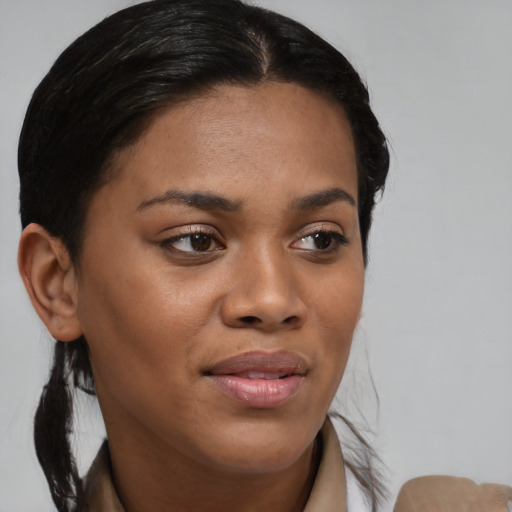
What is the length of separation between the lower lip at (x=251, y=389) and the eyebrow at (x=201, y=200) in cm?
32

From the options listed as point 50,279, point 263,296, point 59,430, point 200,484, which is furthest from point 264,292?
point 59,430

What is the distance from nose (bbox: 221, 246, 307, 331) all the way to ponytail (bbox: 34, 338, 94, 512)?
2.31 feet

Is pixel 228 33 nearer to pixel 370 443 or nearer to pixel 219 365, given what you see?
pixel 219 365

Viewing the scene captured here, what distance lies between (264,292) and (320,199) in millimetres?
254

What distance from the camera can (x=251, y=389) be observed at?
2.50m

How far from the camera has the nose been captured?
8.07 feet

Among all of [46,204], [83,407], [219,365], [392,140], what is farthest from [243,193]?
[392,140]

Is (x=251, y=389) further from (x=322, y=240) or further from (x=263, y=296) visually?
(x=322, y=240)

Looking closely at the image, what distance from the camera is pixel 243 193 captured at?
2.53 m

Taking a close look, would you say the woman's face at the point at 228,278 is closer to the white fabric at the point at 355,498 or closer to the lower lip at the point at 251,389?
the lower lip at the point at 251,389

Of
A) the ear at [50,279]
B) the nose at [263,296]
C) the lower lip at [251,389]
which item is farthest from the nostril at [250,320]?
the ear at [50,279]

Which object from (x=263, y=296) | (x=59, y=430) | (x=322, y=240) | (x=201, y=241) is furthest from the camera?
(x=59, y=430)

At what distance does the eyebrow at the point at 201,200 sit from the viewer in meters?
2.53

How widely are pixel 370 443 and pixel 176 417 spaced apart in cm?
94
